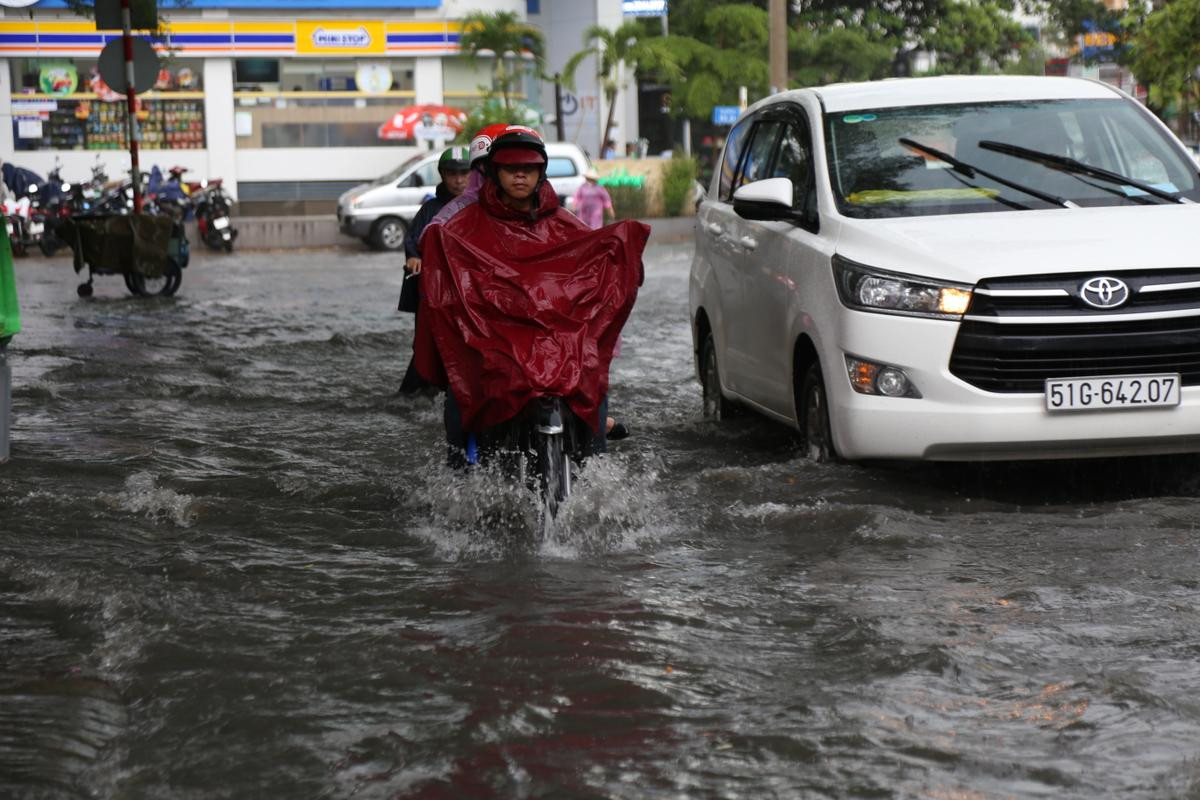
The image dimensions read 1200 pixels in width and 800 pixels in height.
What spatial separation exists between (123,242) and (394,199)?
43.7 ft

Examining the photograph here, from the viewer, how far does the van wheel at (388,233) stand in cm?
3294

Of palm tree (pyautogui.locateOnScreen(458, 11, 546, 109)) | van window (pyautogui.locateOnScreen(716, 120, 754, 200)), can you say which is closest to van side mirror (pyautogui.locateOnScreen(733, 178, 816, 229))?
van window (pyautogui.locateOnScreen(716, 120, 754, 200))

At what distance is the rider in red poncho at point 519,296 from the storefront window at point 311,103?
123 ft

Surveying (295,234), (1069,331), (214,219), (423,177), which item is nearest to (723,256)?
(1069,331)

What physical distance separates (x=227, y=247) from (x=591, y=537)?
26316 millimetres

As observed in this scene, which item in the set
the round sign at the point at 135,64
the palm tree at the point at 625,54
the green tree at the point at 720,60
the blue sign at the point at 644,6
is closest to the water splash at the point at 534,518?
the round sign at the point at 135,64

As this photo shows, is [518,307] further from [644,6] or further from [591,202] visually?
[644,6]

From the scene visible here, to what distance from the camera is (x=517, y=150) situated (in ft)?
22.1

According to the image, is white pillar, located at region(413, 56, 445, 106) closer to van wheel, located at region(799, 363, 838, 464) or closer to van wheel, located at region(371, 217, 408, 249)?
van wheel, located at region(371, 217, 408, 249)

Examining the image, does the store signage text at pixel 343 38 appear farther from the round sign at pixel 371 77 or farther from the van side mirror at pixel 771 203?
the van side mirror at pixel 771 203

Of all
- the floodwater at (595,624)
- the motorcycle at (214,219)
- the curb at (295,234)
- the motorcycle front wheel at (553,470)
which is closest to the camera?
the floodwater at (595,624)

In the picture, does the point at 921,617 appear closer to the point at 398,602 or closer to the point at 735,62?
the point at 398,602

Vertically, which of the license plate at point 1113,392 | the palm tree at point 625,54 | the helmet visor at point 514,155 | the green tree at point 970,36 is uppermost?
the green tree at point 970,36

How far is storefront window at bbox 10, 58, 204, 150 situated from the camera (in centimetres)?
4291
